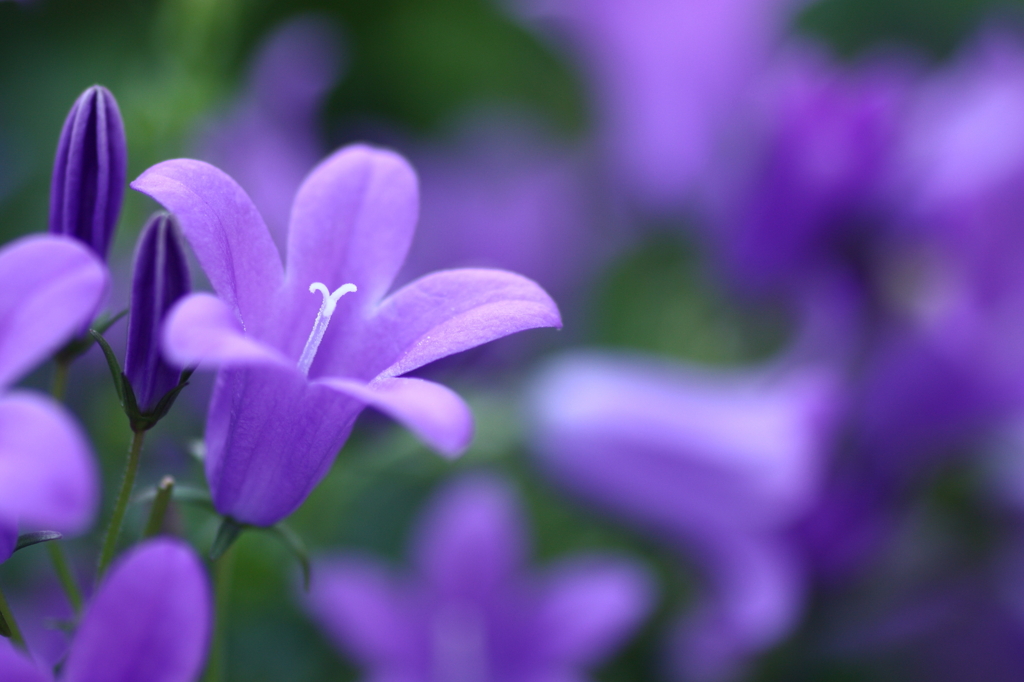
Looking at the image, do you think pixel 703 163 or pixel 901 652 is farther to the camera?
pixel 703 163

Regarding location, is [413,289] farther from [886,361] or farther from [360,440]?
[886,361]

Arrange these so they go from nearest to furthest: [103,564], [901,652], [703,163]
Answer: [103,564] → [901,652] → [703,163]

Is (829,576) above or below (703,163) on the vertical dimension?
below

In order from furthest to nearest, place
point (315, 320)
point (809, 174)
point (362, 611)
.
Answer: point (809, 174), point (362, 611), point (315, 320)

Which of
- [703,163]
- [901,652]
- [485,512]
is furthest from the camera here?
[703,163]

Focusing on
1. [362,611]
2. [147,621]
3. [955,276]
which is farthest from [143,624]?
[955,276]

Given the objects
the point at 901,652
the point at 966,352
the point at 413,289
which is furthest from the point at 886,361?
the point at 413,289

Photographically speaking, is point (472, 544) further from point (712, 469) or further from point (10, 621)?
point (10, 621)

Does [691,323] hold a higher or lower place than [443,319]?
lower
